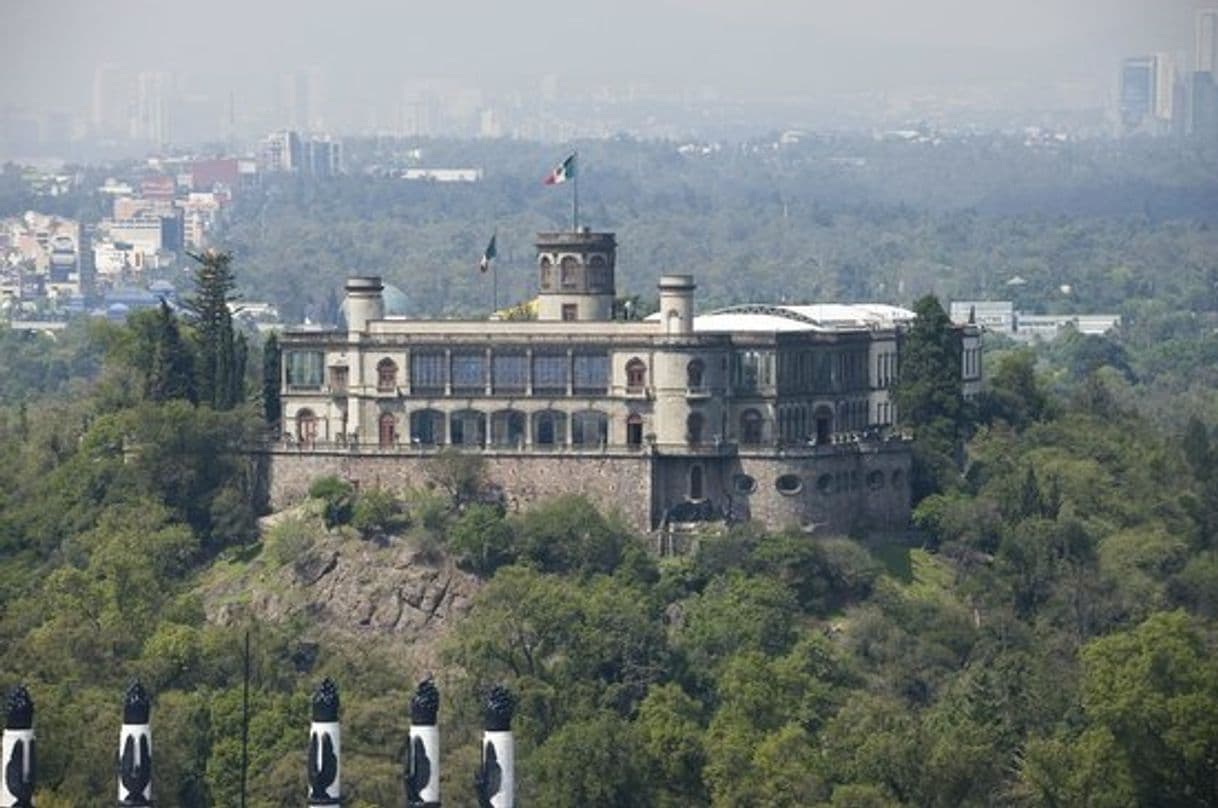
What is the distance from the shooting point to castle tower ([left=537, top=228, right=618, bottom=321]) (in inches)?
4035

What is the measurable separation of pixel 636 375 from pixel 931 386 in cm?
1040

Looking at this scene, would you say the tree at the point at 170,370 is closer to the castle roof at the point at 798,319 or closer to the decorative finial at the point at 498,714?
the castle roof at the point at 798,319

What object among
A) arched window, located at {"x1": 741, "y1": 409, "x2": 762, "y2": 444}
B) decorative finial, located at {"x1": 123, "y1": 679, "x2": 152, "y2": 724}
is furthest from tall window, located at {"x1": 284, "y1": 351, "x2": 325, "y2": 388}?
decorative finial, located at {"x1": 123, "y1": 679, "x2": 152, "y2": 724}

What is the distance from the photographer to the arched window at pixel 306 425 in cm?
10056

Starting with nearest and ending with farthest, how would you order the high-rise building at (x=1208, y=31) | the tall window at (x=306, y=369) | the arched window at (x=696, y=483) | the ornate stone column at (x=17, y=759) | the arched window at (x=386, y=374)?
the ornate stone column at (x=17, y=759) < the arched window at (x=696, y=483) < the arched window at (x=386, y=374) < the tall window at (x=306, y=369) < the high-rise building at (x=1208, y=31)

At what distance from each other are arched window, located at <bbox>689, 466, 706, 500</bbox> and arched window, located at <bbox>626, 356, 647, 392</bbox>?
1998mm

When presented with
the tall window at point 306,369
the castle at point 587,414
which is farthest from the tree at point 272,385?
the castle at point 587,414

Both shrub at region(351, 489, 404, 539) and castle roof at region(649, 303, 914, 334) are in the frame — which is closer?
shrub at region(351, 489, 404, 539)

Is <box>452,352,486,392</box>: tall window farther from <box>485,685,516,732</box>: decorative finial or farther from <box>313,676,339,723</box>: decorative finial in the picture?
<box>313,676,339,723</box>: decorative finial

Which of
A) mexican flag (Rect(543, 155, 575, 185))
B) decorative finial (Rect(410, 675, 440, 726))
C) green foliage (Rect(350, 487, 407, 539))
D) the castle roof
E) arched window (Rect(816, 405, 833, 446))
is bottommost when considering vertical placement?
green foliage (Rect(350, 487, 407, 539))

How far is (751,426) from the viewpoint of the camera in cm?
9950

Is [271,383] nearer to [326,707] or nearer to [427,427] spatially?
[427,427]

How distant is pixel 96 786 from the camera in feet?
252

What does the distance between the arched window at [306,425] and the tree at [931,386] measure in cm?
1367
